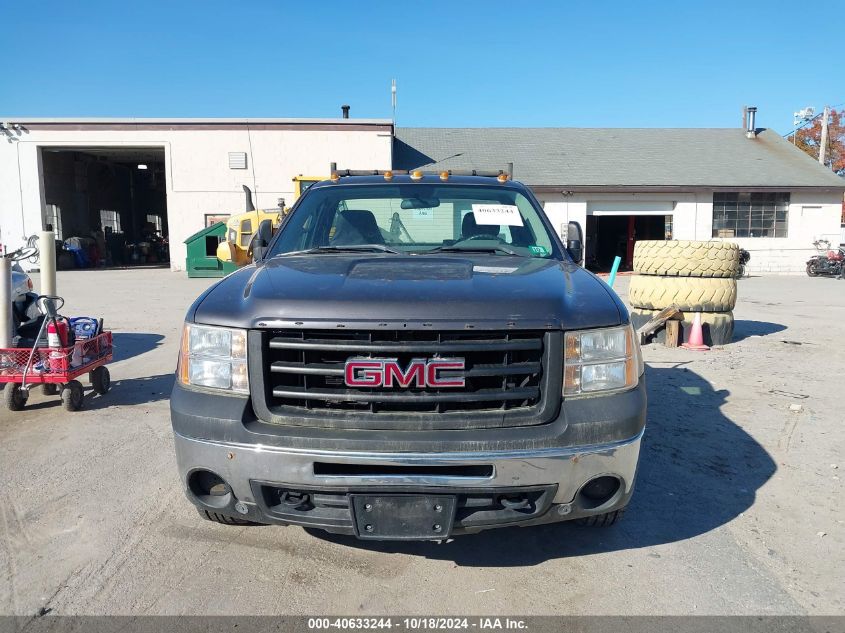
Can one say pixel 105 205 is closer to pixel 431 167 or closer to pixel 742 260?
pixel 431 167

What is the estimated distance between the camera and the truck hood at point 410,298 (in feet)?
7.91

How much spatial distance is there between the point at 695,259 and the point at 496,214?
16.6 feet

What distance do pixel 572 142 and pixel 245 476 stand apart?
2765 cm

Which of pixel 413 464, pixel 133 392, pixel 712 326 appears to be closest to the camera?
pixel 413 464

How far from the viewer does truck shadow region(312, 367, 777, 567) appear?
3000 mm

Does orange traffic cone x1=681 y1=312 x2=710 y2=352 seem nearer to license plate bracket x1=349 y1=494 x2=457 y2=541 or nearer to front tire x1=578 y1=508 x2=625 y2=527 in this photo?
front tire x1=578 y1=508 x2=625 y2=527

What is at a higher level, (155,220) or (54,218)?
(155,220)

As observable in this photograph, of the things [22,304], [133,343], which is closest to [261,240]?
[22,304]

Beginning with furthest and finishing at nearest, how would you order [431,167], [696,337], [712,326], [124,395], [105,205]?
[105,205] → [431,167] → [712,326] → [696,337] → [124,395]

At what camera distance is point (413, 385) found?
2.43 meters

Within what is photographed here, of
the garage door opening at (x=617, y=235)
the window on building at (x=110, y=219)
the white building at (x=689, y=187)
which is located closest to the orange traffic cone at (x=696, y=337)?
the white building at (x=689, y=187)

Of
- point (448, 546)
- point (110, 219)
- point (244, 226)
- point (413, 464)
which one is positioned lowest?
point (448, 546)

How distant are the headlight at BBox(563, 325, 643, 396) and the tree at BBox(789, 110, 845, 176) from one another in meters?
49.7

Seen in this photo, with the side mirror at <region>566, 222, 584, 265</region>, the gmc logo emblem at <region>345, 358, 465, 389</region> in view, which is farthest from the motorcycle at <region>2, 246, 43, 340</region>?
the side mirror at <region>566, 222, 584, 265</region>
